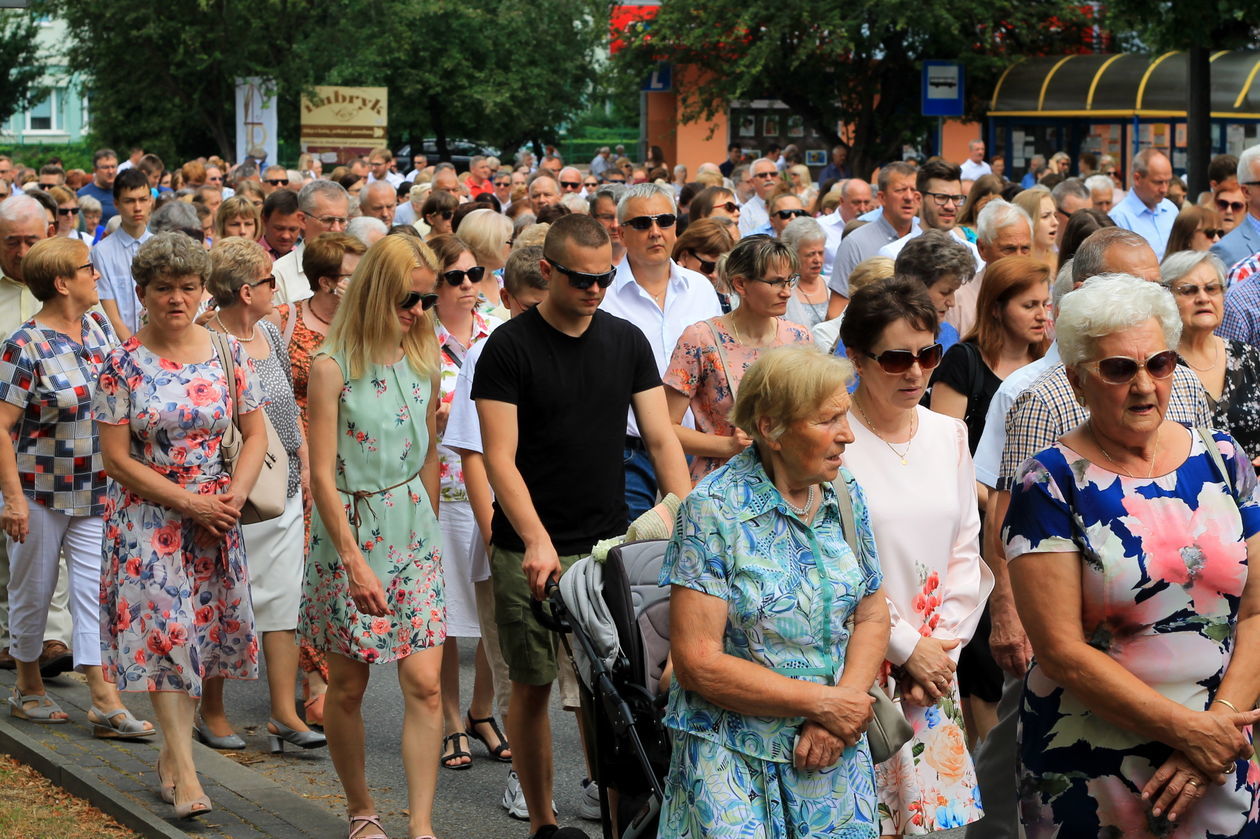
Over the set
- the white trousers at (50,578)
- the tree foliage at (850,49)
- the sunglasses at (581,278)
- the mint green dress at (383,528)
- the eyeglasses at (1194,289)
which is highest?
the tree foliage at (850,49)

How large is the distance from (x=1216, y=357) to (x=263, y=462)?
3504 mm

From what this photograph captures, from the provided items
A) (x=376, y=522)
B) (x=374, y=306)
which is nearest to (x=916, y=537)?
(x=376, y=522)

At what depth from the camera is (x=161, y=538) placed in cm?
661

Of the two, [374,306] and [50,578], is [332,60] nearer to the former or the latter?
[50,578]

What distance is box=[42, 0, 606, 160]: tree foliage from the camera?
4550 cm

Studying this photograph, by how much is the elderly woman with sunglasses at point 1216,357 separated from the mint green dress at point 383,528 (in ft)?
8.80

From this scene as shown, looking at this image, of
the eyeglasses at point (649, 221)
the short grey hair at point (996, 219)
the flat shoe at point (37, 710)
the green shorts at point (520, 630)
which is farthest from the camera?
the short grey hair at point (996, 219)

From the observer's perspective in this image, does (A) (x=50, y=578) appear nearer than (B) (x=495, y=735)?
No

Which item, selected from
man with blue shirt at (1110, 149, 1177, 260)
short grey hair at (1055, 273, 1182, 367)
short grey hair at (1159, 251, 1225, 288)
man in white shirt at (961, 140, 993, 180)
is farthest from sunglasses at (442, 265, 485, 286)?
man in white shirt at (961, 140, 993, 180)

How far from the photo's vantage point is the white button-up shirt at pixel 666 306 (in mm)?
8195

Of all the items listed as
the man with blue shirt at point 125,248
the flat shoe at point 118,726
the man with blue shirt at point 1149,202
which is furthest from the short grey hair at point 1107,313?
the man with blue shirt at point 125,248

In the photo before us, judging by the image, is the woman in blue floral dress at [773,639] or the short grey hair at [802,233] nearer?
the woman in blue floral dress at [773,639]

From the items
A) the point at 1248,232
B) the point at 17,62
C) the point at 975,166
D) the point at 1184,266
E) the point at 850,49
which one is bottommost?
→ the point at 1184,266

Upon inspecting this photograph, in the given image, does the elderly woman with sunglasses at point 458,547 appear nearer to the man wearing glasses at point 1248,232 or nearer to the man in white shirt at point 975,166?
the man wearing glasses at point 1248,232
